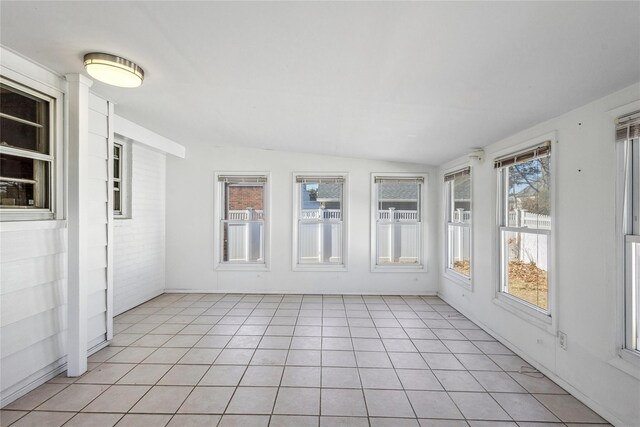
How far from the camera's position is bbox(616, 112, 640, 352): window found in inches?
74.0

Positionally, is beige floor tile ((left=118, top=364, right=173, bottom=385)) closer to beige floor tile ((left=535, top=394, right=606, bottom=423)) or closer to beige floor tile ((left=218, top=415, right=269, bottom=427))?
beige floor tile ((left=218, top=415, right=269, bottom=427))

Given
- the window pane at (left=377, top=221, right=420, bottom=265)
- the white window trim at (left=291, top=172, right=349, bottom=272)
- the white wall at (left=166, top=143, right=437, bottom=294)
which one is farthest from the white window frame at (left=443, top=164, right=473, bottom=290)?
the white window trim at (left=291, top=172, right=349, bottom=272)

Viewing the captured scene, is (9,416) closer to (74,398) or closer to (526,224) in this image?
(74,398)

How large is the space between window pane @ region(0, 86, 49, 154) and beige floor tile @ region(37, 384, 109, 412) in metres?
1.91

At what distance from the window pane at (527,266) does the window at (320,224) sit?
2568 millimetres

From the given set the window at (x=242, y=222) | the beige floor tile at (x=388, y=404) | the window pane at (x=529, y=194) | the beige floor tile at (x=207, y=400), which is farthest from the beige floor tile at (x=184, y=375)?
the window pane at (x=529, y=194)

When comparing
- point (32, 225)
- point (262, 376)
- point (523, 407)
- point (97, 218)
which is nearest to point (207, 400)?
point (262, 376)

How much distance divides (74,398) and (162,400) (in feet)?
2.18

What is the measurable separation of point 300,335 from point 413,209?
3.01 meters

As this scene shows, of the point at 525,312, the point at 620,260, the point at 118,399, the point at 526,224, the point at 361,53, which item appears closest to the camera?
the point at 361,53

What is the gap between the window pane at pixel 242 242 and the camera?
5.23 meters

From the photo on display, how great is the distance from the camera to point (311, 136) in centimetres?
392

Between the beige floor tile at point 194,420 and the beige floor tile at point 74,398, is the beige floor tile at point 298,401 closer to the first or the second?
the beige floor tile at point 194,420

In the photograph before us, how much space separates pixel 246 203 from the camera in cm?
525
